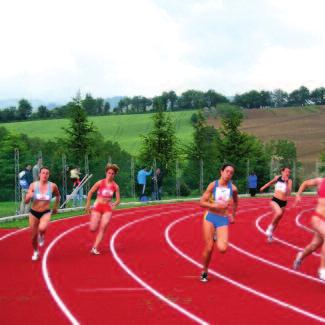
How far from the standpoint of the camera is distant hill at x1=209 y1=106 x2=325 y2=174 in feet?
281

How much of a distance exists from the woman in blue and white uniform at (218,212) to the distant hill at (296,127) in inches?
2670

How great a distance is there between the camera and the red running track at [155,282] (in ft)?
25.6

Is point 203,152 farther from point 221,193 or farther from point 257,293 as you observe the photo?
point 257,293

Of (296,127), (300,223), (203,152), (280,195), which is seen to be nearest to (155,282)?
(280,195)

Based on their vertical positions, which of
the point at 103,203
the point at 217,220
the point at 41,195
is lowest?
the point at 103,203

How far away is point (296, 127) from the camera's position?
9531 centimetres

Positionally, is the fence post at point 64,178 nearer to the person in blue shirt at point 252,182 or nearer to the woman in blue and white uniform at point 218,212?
the person in blue shirt at point 252,182

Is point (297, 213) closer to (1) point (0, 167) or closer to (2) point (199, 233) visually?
(2) point (199, 233)

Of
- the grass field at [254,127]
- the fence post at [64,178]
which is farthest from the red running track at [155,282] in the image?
the grass field at [254,127]

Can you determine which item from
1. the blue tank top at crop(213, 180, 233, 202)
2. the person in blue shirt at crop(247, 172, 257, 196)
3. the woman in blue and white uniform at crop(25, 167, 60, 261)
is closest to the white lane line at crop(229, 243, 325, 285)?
the blue tank top at crop(213, 180, 233, 202)

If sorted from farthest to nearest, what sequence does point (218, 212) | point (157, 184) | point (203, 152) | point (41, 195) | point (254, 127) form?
point (254, 127), point (203, 152), point (157, 184), point (41, 195), point (218, 212)

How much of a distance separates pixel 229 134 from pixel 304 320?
46656 millimetres

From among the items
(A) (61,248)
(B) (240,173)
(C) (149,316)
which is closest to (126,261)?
(A) (61,248)

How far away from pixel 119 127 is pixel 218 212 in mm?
88811
